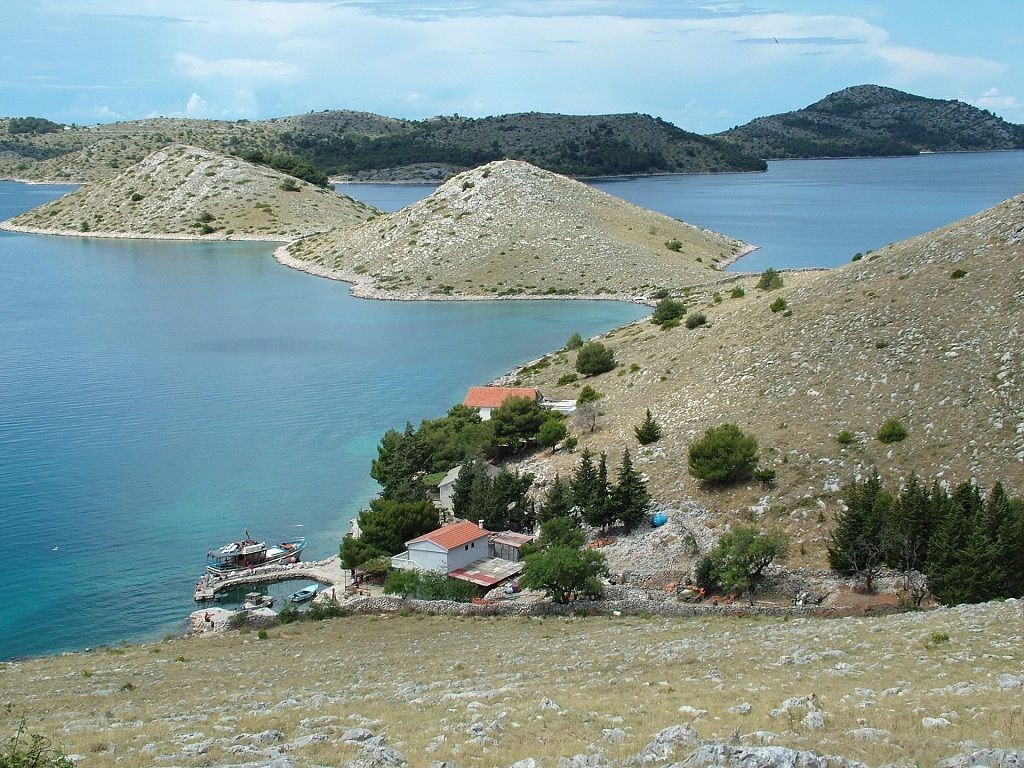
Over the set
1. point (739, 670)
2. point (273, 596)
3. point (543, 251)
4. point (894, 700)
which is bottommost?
point (273, 596)

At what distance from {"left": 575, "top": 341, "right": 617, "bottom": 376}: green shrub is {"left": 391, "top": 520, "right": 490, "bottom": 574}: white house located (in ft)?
70.0

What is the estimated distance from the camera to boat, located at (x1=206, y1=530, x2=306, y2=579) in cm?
3606

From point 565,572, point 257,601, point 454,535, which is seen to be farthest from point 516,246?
point 565,572

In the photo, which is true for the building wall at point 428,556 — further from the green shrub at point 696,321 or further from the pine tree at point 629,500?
the green shrub at point 696,321

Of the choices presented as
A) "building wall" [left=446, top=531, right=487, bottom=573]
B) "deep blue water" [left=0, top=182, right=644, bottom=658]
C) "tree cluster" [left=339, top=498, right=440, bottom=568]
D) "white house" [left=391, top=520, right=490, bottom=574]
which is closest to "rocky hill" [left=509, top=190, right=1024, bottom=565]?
"building wall" [left=446, top=531, right=487, bottom=573]

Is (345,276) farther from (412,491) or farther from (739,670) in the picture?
(739,670)

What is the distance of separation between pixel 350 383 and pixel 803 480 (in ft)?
116

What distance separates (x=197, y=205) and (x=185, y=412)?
11207cm

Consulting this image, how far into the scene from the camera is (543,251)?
4200 inches

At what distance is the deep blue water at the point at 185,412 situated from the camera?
36.2 m

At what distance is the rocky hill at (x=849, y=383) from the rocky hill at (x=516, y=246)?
156ft

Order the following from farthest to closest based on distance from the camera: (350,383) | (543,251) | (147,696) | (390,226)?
1. (390,226)
2. (543,251)
3. (350,383)
4. (147,696)

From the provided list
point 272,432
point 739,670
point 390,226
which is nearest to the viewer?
point 739,670

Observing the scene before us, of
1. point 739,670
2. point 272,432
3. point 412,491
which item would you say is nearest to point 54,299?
point 272,432
